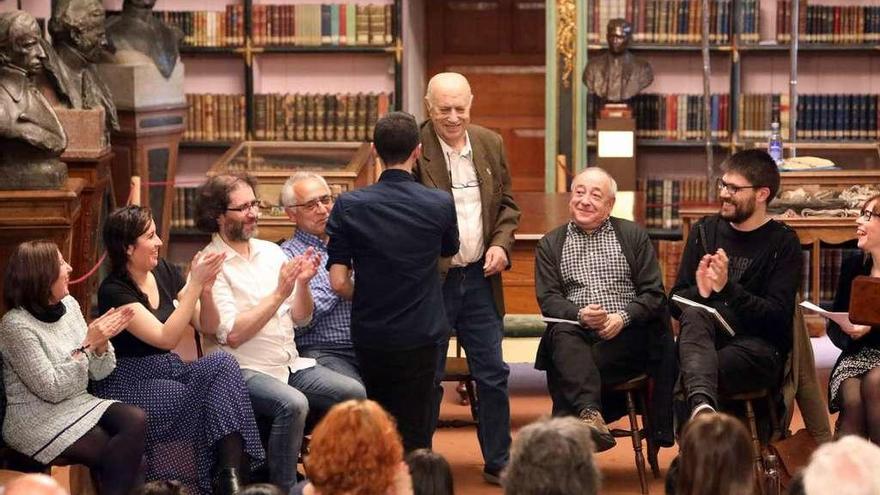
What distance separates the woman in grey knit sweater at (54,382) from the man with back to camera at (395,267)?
70 cm

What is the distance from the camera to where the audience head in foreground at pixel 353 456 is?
11.3ft

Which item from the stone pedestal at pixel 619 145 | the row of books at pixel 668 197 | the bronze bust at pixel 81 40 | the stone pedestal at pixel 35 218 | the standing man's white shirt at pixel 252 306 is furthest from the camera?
the row of books at pixel 668 197

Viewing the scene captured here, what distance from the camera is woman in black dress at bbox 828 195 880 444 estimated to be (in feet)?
17.2

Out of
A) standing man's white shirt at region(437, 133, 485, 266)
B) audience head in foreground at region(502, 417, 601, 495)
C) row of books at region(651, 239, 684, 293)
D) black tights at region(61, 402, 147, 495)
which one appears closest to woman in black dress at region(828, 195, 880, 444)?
standing man's white shirt at region(437, 133, 485, 266)

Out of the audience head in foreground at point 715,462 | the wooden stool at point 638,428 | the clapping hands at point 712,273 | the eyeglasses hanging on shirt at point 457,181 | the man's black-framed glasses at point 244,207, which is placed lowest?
the wooden stool at point 638,428

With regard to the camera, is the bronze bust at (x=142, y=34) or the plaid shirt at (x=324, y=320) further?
the bronze bust at (x=142, y=34)

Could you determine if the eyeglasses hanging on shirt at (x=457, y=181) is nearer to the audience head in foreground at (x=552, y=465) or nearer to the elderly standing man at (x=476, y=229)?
the elderly standing man at (x=476, y=229)

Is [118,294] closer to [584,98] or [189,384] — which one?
[189,384]

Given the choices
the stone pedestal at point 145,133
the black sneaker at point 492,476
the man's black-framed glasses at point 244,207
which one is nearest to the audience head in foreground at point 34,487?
the man's black-framed glasses at point 244,207

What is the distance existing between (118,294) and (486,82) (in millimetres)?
6136

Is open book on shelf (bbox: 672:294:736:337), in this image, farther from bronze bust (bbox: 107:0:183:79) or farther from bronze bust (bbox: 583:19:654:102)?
bronze bust (bbox: 107:0:183:79)

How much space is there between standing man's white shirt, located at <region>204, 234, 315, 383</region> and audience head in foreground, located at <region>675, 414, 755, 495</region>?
6.66ft

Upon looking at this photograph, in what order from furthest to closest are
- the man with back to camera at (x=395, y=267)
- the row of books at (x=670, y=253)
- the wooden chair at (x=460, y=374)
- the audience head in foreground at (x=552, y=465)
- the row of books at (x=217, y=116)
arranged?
the row of books at (x=217, y=116)
the row of books at (x=670, y=253)
the wooden chair at (x=460, y=374)
the man with back to camera at (x=395, y=267)
the audience head in foreground at (x=552, y=465)

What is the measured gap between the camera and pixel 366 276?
485 cm
